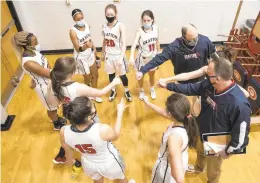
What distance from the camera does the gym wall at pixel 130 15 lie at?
4.60 metres

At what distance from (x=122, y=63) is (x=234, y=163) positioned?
77.6 inches

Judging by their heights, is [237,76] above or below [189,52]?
below

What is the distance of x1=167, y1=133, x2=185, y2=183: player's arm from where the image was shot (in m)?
1.59

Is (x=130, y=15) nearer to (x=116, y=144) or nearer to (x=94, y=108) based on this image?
(x=116, y=144)

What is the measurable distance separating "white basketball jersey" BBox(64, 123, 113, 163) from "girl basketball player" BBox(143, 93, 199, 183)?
0.49 metres

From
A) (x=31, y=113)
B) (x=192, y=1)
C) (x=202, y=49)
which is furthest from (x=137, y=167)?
(x=192, y=1)

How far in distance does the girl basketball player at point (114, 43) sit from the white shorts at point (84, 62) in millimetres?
197

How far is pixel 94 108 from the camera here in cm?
182

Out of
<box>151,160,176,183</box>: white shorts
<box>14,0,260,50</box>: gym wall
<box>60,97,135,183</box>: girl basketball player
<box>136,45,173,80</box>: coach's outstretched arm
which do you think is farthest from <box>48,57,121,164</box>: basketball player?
<box>14,0,260,50</box>: gym wall

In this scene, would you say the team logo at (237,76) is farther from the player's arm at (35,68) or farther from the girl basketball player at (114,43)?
the player's arm at (35,68)

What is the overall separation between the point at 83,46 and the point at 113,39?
446 mm

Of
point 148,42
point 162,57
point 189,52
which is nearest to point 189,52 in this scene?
point 189,52

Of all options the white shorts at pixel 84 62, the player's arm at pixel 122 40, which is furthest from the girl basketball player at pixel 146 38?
the white shorts at pixel 84 62

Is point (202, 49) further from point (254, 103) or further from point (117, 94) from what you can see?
point (117, 94)
